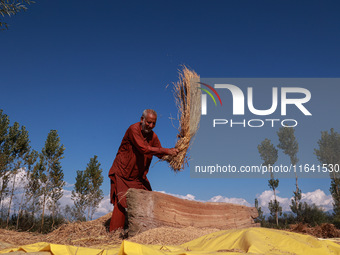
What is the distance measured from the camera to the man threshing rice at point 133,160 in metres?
5.35

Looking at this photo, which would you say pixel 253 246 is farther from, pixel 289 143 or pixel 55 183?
pixel 289 143

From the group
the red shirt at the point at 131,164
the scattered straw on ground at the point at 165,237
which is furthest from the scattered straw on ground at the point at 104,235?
the red shirt at the point at 131,164

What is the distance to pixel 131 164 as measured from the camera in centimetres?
564

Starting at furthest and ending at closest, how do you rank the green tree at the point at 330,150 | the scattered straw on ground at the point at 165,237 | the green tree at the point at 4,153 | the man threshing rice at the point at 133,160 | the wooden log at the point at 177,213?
the green tree at the point at 330,150
the green tree at the point at 4,153
the man threshing rice at the point at 133,160
the wooden log at the point at 177,213
the scattered straw on ground at the point at 165,237

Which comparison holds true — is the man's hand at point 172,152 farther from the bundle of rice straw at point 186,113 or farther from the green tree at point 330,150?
the green tree at point 330,150

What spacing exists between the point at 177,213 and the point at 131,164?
1258mm

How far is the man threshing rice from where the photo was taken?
5348 millimetres

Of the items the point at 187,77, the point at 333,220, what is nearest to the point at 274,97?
the point at 187,77

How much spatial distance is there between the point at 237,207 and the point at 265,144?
47.4 feet

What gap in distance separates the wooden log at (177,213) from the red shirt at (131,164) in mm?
633

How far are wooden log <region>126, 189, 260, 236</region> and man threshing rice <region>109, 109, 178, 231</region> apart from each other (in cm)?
58

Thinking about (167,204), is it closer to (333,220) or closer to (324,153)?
(333,220)

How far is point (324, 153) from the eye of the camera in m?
18.7

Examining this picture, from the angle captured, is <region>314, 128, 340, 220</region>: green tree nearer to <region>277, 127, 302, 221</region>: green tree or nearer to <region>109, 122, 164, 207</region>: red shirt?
<region>277, 127, 302, 221</region>: green tree
